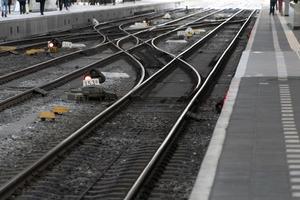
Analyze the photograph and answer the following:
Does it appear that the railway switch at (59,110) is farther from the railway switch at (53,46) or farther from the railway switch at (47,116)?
the railway switch at (53,46)

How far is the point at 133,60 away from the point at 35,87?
240 inches

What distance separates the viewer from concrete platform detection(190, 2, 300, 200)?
6457mm

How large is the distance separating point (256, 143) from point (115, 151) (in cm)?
182

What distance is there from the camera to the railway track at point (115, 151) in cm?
709

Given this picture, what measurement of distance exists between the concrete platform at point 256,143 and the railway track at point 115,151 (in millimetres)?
698

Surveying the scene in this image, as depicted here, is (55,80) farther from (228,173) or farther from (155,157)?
(228,173)

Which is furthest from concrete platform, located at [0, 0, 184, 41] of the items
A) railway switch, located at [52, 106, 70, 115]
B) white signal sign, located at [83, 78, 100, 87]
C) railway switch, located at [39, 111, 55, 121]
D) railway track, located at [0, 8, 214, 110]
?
Result: railway switch, located at [39, 111, 55, 121]

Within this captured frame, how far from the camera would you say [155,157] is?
8039 millimetres

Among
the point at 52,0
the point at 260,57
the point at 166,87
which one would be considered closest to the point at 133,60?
the point at 260,57

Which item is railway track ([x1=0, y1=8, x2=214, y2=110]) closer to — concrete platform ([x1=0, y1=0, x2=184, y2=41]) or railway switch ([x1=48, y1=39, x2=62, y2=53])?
railway switch ([x1=48, y1=39, x2=62, y2=53])

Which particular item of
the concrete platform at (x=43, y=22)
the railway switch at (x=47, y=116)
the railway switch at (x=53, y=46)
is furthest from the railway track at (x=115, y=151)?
the concrete platform at (x=43, y=22)

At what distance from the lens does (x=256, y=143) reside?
8.45 metres

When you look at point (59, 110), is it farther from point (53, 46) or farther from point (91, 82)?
point (53, 46)

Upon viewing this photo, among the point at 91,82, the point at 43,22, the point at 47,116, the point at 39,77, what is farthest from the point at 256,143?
the point at 43,22
